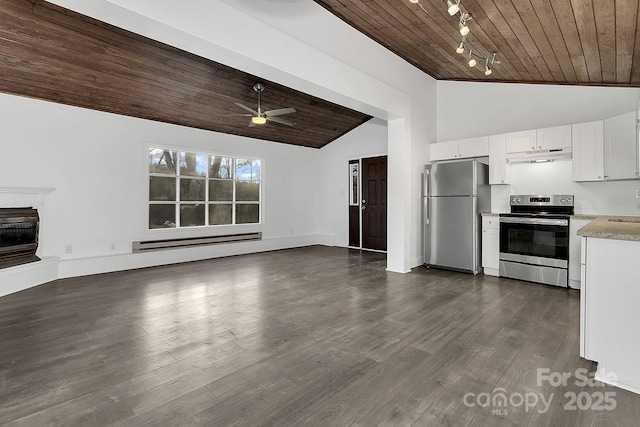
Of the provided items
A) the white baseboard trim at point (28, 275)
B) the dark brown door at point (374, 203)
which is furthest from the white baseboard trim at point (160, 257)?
the dark brown door at point (374, 203)

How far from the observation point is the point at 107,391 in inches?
73.1

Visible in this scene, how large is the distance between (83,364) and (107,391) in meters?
0.51

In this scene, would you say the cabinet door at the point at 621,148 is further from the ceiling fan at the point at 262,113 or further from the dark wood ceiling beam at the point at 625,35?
the ceiling fan at the point at 262,113

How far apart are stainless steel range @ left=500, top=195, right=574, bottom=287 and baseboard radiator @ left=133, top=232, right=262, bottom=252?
16.6ft

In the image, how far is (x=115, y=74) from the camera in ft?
14.1

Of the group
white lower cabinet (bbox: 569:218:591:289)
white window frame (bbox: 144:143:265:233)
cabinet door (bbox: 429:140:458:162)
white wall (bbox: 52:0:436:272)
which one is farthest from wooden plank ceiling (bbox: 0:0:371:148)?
white lower cabinet (bbox: 569:218:591:289)

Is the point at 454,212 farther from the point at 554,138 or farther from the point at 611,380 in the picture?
the point at 611,380

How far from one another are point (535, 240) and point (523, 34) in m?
2.64

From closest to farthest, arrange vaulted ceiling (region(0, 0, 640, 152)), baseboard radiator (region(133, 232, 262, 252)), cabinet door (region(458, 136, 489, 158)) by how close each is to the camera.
Result: vaulted ceiling (region(0, 0, 640, 152)) < cabinet door (region(458, 136, 489, 158)) < baseboard radiator (region(133, 232, 262, 252))

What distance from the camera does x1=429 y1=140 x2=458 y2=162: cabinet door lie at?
534 centimetres

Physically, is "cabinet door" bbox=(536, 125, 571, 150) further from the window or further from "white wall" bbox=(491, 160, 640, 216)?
the window

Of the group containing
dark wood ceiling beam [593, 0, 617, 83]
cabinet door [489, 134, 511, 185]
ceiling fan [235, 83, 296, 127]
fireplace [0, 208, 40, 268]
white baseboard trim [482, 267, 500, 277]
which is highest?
dark wood ceiling beam [593, 0, 617, 83]

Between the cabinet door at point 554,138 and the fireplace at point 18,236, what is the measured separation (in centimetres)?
731

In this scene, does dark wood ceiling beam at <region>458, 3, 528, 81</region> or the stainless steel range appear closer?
dark wood ceiling beam at <region>458, 3, 528, 81</region>
